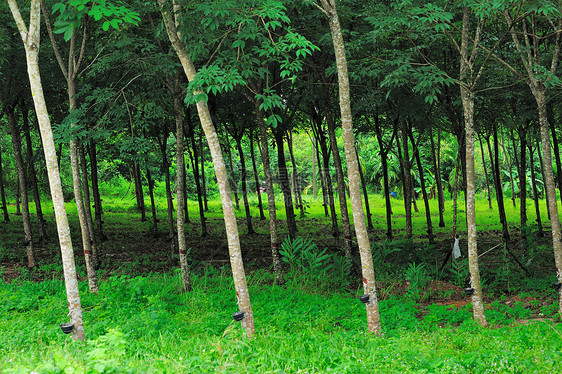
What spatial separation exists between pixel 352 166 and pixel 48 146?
393cm

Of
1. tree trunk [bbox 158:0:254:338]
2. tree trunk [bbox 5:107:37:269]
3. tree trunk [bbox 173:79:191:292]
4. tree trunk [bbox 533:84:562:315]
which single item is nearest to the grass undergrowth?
tree trunk [bbox 173:79:191:292]

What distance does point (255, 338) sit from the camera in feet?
19.2

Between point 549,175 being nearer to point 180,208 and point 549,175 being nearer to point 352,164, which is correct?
point 352,164

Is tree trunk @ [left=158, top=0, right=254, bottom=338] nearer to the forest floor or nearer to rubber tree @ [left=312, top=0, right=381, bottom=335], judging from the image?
the forest floor

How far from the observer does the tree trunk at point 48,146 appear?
562cm

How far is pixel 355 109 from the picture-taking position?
1035 centimetres

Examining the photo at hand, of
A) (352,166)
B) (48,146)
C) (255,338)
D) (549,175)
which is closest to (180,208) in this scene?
(48,146)

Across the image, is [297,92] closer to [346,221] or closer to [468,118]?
[346,221]

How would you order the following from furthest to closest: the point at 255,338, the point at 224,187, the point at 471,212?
1. the point at 471,212
2. the point at 224,187
3. the point at 255,338

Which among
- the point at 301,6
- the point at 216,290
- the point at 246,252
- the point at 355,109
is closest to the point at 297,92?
the point at 355,109

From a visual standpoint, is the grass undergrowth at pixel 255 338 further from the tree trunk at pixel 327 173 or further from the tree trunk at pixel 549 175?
the tree trunk at pixel 327 173

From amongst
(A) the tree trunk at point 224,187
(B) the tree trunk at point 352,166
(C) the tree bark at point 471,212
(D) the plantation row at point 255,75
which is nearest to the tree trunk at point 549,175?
(D) the plantation row at point 255,75

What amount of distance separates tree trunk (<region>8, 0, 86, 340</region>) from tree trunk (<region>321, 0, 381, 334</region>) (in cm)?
369

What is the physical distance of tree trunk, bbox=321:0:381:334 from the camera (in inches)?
245
